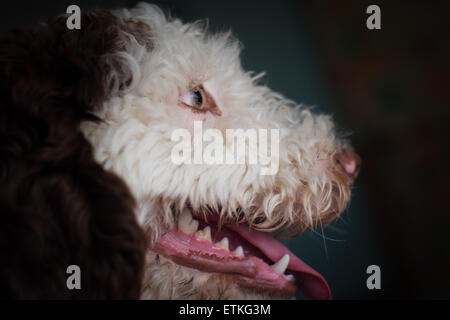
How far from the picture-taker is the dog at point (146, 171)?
1.60 feet

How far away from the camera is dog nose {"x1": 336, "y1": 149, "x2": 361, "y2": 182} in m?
0.72

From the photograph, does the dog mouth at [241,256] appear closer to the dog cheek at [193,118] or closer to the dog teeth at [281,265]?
the dog teeth at [281,265]

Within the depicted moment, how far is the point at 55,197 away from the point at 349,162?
527 mm

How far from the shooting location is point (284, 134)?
2.37ft

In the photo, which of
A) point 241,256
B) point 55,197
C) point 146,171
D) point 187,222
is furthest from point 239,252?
point 55,197

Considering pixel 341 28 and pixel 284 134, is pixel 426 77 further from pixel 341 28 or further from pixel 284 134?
pixel 284 134

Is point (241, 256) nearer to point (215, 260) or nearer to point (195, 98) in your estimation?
point (215, 260)

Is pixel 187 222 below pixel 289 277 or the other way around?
the other way around

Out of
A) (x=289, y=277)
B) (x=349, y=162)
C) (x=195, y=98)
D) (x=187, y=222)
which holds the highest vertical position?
(x=195, y=98)

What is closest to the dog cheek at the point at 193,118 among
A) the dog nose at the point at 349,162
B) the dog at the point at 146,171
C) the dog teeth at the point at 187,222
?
the dog at the point at 146,171

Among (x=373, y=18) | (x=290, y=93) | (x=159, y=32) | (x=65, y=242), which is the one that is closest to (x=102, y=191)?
(x=65, y=242)

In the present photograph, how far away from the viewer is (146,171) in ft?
1.92

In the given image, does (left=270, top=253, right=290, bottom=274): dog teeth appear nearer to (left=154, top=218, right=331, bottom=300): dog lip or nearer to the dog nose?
(left=154, top=218, right=331, bottom=300): dog lip

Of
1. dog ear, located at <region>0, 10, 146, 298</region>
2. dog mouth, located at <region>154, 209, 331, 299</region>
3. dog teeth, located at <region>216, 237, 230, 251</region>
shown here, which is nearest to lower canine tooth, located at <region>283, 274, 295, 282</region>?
dog mouth, located at <region>154, 209, 331, 299</region>
